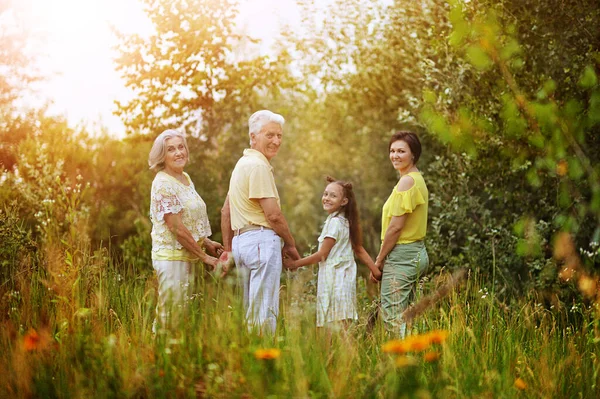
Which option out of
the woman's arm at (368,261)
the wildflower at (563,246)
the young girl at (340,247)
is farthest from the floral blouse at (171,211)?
the wildflower at (563,246)

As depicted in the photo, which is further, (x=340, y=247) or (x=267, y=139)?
(x=340, y=247)

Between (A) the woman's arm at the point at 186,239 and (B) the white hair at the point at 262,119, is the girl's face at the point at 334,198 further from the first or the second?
(A) the woman's arm at the point at 186,239

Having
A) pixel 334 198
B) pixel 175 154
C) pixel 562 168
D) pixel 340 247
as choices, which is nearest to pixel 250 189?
pixel 175 154

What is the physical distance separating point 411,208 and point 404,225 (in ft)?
0.60

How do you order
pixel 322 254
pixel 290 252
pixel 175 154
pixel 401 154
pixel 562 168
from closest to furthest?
pixel 175 154
pixel 290 252
pixel 401 154
pixel 322 254
pixel 562 168

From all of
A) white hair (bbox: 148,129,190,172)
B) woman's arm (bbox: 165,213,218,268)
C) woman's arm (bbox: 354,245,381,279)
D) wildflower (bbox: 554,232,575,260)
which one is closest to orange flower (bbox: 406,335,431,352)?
woman's arm (bbox: 165,213,218,268)

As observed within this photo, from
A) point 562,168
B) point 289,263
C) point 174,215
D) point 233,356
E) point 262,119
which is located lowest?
point 233,356

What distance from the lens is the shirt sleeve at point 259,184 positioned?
533 cm

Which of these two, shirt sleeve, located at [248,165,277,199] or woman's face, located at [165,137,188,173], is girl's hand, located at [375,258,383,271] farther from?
woman's face, located at [165,137,188,173]

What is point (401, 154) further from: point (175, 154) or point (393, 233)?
point (175, 154)

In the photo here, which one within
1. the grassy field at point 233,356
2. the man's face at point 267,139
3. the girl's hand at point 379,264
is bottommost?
the grassy field at point 233,356

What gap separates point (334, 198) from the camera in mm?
6000

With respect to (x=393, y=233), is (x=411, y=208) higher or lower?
higher

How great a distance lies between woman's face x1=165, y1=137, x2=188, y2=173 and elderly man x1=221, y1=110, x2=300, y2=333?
42 centimetres
